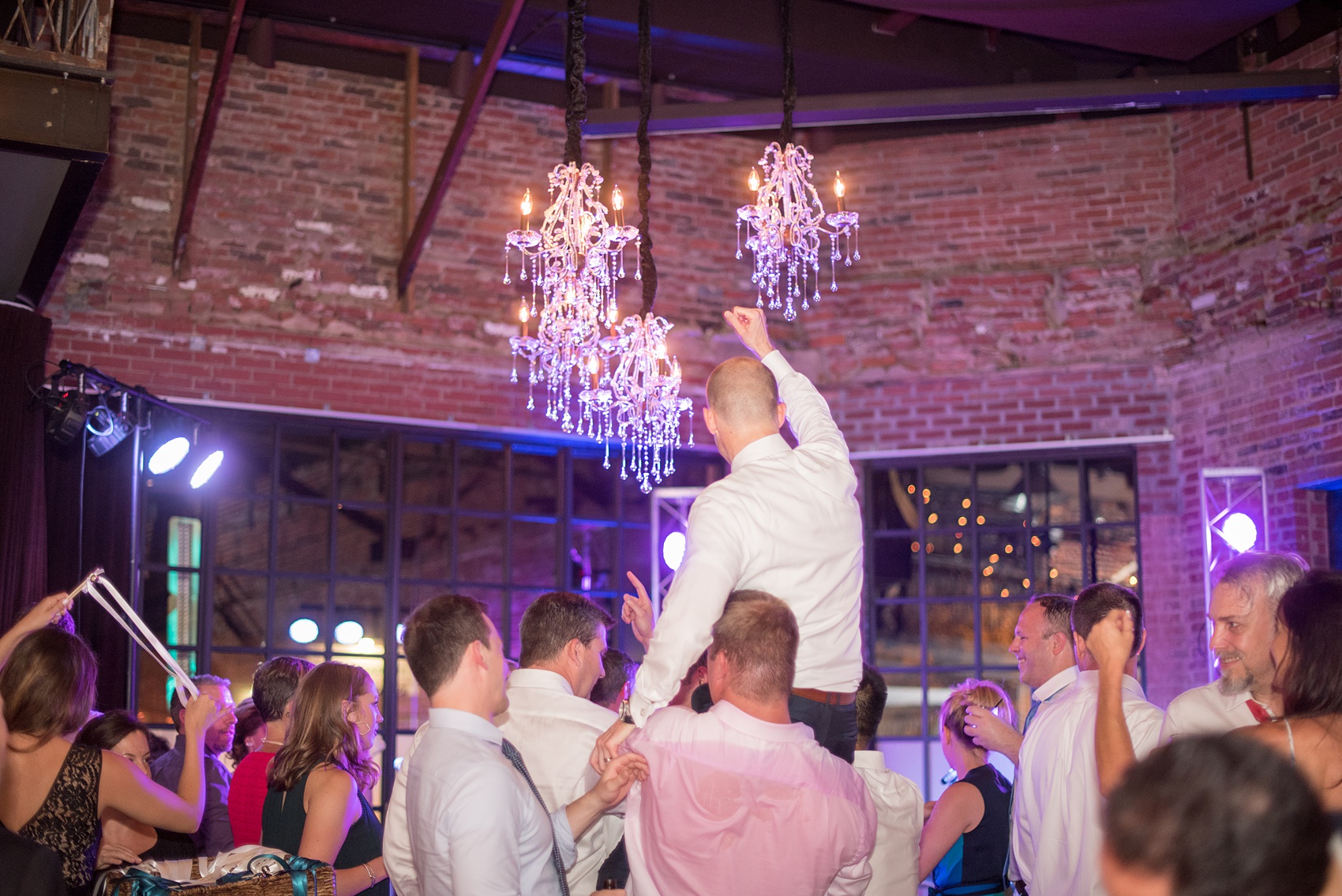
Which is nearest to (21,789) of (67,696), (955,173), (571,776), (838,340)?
(67,696)

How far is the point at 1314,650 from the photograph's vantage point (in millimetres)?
2391

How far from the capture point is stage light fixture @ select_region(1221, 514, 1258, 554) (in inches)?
291

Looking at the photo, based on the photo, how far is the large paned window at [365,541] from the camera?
25.8 ft

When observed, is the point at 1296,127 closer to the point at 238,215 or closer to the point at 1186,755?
the point at 238,215

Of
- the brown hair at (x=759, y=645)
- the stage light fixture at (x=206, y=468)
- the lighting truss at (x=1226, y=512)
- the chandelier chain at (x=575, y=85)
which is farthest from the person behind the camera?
the lighting truss at (x=1226, y=512)

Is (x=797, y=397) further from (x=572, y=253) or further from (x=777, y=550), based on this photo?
(x=572, y=253)

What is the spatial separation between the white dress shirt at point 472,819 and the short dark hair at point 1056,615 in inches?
84.6

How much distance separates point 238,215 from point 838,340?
4186mm

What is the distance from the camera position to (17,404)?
269 inches

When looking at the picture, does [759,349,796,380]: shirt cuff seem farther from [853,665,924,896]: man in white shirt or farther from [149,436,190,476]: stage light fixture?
[149,436,190,476]: stage light fixture

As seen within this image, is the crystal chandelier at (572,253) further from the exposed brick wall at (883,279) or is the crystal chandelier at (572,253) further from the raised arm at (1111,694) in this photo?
the raised arm at (1111,694)

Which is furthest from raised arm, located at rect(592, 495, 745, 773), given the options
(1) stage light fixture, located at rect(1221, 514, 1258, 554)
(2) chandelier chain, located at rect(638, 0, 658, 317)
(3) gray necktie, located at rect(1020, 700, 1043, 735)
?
(1) stage light fixture, located at rect(1221, 514, 1258, 554)

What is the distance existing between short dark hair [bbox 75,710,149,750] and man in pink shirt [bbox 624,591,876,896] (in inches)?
104

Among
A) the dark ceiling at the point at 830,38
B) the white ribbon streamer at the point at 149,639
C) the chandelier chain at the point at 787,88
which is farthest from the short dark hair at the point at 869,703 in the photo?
the dark ceiling at the point at 830,38
